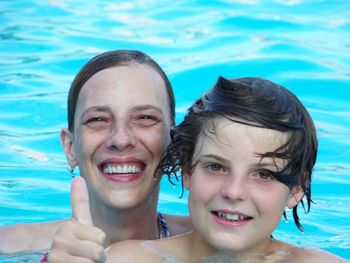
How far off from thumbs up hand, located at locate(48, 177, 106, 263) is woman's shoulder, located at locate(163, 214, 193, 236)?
2010mm

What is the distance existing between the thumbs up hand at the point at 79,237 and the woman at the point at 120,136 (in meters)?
1.07

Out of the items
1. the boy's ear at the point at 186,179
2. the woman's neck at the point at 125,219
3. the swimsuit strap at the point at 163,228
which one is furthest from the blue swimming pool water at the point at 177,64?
the boy's ear at the point at 186,179

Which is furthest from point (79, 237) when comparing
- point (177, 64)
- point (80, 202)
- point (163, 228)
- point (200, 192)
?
point (177, 64)

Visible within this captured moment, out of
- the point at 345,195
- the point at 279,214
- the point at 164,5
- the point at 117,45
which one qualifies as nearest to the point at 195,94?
the point at 117,45

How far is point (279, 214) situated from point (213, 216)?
329mm

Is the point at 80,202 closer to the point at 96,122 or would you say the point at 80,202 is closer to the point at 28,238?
the point at 96,122

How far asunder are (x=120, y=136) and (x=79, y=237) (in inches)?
53.5

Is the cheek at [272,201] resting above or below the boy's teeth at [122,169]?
below

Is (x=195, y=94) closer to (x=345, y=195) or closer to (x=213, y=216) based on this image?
(x=345, y=195)

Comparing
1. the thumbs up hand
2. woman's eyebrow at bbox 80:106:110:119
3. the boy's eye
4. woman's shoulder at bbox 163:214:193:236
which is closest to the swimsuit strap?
woman's shoulder at bbox 163:214:193:236

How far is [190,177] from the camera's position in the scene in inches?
182

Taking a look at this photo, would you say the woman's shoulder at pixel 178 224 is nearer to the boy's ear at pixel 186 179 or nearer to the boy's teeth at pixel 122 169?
the boy's teeth at pixel 122 169

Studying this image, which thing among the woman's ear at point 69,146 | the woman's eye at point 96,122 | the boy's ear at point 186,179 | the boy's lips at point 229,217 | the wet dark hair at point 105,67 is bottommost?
the boy's lips at point 229,217

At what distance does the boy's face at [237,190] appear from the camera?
4340mm
